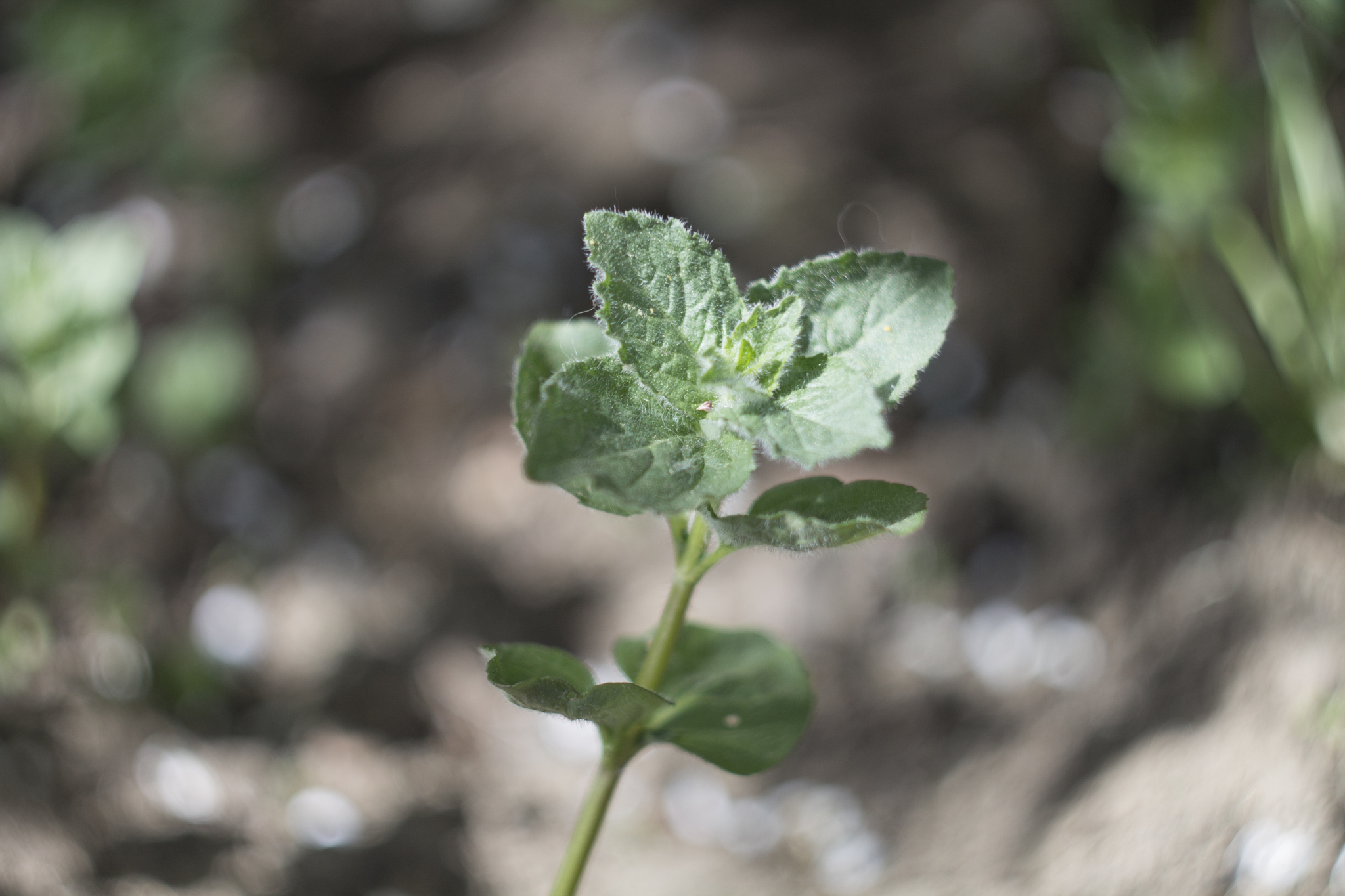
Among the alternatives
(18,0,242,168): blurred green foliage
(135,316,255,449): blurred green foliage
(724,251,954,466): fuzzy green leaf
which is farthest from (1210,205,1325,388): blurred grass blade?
(18,0,242,168): blurred green foliage

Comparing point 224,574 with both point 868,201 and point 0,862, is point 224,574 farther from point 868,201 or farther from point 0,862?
point 868,201

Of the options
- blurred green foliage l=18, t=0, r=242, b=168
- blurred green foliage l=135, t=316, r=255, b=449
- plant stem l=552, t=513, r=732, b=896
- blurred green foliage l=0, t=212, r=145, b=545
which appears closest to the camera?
→ plant stem l=552, t=513, r=732, b=896

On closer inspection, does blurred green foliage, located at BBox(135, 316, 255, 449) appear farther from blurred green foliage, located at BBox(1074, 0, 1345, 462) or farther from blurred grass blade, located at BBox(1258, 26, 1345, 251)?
blurred grass blade, located at BBox(1258, 26, 1345, 251)

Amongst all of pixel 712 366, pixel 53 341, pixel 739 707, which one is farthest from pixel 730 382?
pixel 53 341

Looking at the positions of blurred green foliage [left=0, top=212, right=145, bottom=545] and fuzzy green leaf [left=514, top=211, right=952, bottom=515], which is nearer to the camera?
fuzzy green leaf [left=514, top=211, right=952, bottom=515]

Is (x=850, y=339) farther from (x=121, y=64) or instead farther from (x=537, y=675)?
(x=121, y=64)

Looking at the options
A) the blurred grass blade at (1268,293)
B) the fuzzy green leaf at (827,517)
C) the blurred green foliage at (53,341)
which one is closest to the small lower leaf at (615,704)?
the fuzzy green leaf at (827,517)
